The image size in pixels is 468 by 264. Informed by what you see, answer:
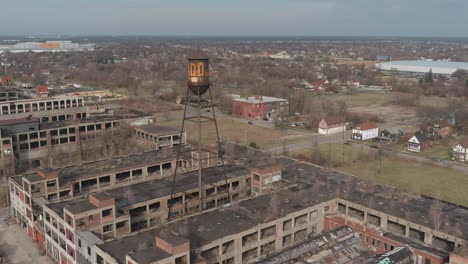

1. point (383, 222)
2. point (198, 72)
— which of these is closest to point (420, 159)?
point (383, 222)

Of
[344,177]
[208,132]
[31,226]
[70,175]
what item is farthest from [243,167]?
[208,132]

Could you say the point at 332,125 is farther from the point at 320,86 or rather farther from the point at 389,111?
the point at 320,86

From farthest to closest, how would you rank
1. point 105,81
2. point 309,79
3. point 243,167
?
1. point 309,79
2. point 105,81
3. point 243,167

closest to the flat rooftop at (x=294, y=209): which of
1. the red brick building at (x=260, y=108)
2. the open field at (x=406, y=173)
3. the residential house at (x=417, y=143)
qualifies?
the open field at (x=406, y=173)

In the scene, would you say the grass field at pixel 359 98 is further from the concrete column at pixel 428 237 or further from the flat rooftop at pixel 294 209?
the concrete column at pixel 428 237

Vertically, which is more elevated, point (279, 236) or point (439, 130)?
point (279, 236)

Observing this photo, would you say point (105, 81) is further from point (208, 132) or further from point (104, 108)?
point (208, 132)
